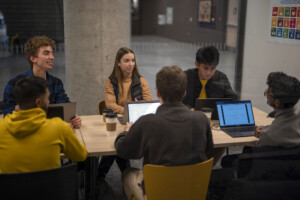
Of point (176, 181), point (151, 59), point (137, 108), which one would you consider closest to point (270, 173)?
point (176, 181)

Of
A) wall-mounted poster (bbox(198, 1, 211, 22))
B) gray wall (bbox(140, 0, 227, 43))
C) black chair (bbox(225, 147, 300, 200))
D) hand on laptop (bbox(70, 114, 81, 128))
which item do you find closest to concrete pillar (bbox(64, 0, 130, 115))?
gray wall (bbox(140, 0, 227, 43))

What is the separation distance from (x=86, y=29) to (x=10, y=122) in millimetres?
2767

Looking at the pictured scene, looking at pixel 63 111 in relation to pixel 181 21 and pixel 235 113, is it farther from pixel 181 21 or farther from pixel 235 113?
pixel 181 21

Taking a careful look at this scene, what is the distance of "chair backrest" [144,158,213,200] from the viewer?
2.08m

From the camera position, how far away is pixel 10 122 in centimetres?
197

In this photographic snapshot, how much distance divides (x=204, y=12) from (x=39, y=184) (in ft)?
12.3

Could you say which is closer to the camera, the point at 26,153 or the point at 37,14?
the point at 26,153

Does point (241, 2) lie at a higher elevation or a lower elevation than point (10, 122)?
higher

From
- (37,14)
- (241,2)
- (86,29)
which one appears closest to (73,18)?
(86,29)

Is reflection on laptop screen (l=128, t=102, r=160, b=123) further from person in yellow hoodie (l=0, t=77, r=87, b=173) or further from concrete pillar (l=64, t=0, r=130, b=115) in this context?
concrete pillar (l=64, t=0, r=130, b=115)

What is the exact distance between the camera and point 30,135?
199 centimetres

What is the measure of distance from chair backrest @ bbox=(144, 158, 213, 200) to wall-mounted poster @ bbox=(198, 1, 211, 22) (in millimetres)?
3222

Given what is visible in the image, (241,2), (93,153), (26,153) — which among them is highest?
(241,2)

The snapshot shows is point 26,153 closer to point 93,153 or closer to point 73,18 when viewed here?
point 93,153
